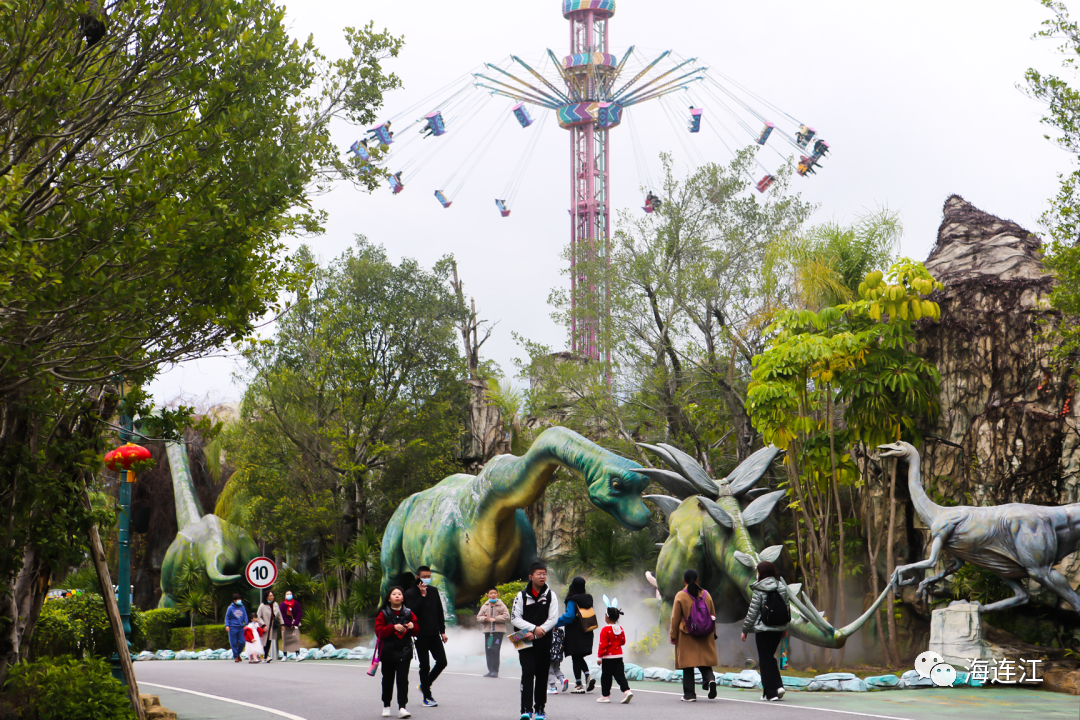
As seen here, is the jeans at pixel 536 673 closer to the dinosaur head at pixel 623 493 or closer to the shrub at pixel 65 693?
the shrub at pixel 65 693

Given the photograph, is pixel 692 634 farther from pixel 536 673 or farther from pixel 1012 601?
pixel 1012 601

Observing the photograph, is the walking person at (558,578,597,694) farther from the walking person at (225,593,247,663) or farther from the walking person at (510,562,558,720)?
the walking person at (225,593,247,663)

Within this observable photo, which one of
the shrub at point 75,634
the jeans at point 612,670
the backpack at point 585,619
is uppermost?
the backpack at point 585,619

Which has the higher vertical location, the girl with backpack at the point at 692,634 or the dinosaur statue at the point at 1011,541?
the dinosaur statue at the point at 1011,541

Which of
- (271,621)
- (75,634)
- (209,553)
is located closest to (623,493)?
(271,621)

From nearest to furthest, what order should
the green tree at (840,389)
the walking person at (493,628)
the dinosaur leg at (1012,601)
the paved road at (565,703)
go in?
1. the paved road at (565,703)
2. the dinosaur leg at (1012,601)
3. the walking person at (493,628)
4. the green tree at (840,389)

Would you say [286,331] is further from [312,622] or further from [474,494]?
[474,494]

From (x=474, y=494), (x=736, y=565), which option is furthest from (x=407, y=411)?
A: (x=736, y=565)

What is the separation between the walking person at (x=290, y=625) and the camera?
18.0 metres

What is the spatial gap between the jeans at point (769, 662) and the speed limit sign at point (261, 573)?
8.60 m

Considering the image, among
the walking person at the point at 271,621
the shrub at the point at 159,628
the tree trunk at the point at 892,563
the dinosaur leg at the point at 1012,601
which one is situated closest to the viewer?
the dinosaur leg at the point at 1012,601

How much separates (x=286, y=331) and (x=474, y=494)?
34.1ft

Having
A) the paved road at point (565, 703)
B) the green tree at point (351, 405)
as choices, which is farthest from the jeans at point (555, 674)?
the green tree at point (351, 405)

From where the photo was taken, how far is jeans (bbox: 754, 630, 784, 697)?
33.2 feet
